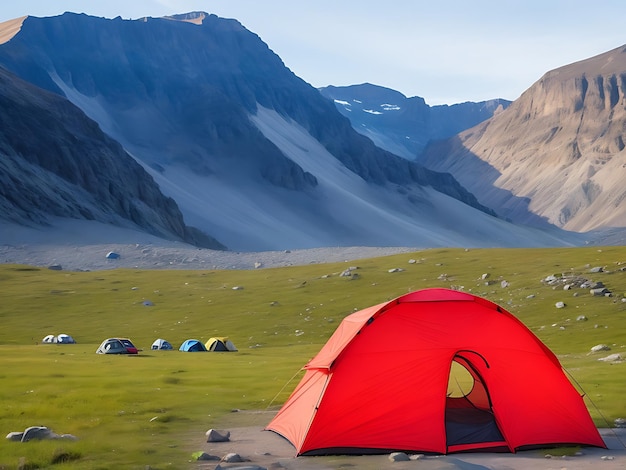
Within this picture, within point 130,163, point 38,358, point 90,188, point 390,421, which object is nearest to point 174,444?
point 390,421

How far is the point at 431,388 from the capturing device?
18797mm

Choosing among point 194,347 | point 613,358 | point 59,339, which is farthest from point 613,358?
point 59,339

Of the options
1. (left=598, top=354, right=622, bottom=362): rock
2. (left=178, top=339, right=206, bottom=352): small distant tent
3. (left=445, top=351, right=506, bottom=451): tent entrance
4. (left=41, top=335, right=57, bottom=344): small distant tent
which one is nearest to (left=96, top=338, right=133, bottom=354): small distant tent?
(left=178, top=339, right=206, bottom=352): small distant tent

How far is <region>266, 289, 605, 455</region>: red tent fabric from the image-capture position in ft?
60.5

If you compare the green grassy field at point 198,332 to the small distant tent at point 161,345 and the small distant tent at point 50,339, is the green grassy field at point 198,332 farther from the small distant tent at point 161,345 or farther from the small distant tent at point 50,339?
the small distant tent at point 161,345

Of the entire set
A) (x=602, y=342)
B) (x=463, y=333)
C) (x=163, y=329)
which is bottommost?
(x=163, y=329)

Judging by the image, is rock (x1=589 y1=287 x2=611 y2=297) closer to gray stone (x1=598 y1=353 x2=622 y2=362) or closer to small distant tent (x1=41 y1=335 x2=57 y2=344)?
gray stone (x1=598 y1=353 x2=622 y2=362)

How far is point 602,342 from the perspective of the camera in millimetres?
41875

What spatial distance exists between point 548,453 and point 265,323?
41.9m

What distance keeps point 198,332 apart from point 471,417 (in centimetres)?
3961

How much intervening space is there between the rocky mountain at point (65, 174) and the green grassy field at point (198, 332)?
57623 millimetres

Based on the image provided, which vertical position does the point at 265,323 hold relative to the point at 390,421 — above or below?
below

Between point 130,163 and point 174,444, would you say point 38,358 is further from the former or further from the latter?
point 130,163

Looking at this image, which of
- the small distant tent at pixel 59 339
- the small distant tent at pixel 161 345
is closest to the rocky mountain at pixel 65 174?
the small distant tent at pixel 59 339
